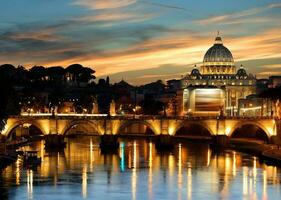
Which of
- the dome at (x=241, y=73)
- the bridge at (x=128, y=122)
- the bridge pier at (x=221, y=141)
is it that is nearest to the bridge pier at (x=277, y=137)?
the bridge at (x=128, y=122)

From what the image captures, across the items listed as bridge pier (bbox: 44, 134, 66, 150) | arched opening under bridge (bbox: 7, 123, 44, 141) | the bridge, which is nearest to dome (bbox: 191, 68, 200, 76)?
arched opening under bridge (bbox: 7, 123, 44, 141)

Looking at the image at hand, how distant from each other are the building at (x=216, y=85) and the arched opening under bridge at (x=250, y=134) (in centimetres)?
5001

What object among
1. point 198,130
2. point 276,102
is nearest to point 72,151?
point 276,102

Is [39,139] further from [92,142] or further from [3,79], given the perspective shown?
[3,79]

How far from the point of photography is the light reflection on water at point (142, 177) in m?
50.8

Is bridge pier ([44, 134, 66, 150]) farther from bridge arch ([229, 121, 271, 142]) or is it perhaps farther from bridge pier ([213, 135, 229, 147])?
bridge arch ([229, 121, 271, 142])

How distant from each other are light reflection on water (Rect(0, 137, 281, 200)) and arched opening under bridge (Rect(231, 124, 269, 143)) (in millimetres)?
15894

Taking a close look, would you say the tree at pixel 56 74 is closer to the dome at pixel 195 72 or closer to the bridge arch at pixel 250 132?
the dome at pixel 195 72

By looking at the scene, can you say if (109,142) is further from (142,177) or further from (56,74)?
(56,74)

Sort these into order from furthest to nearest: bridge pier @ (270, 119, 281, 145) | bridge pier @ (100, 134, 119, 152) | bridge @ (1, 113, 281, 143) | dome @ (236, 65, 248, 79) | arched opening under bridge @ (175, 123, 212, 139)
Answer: dome @ (236, 65, 248, 79), arched opening under bridge @ (175, 123, 212, 139), bridge @ (1, 113, 281, 143), bridge pier @ (100, 134, 119, 152), bridge pier @ (270, 119, 281, 145)

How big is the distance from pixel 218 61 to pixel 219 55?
1150mm

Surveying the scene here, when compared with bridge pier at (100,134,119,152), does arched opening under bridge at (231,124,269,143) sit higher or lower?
higher

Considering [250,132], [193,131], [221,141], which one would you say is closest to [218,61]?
[193,131]

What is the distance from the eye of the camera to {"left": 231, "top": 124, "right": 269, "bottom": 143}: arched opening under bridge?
94275 millimetres
